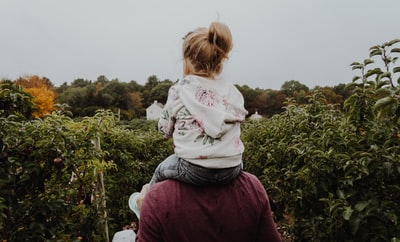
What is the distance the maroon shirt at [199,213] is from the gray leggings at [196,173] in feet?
0.08

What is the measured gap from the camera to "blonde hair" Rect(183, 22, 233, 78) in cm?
125

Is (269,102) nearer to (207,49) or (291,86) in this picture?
(291,86)

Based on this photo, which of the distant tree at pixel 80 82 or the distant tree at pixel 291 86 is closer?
the distant tree at pixel 291 86

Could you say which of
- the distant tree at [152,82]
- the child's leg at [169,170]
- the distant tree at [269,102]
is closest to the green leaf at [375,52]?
the child's leg at [169,170]

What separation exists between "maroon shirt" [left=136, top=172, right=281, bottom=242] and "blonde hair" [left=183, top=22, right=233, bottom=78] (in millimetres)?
425

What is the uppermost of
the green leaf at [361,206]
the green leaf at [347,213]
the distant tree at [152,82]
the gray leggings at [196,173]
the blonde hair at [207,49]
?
the distant tree at [152,82]

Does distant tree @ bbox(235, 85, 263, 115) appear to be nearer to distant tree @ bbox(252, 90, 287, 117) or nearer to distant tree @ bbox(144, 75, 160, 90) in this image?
distant tree @ bbox(252, 90, 287, 117)

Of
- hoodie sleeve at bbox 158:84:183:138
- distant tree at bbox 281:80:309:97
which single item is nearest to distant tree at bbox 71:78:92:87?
distant tree at bbox 281:80:309:97

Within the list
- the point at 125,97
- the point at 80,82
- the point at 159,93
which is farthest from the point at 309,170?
the point at 80,82

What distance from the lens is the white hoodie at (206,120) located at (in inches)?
47.1

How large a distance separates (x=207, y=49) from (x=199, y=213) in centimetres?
58

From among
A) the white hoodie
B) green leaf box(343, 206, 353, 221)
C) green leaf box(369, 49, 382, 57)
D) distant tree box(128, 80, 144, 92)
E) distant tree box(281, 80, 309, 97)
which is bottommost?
green leaf box(343, 206, 353, 221)

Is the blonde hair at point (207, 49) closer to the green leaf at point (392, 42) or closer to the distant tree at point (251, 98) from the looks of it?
the green leaf at point (392, 42)

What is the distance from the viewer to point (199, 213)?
3.91 ft
